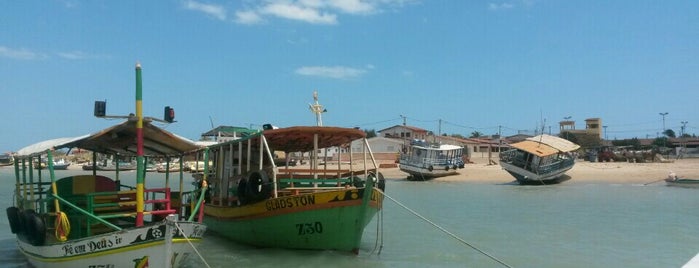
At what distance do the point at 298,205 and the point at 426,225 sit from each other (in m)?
8.37

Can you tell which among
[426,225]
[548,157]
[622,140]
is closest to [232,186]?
[426,225]

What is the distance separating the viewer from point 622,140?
9181 cm

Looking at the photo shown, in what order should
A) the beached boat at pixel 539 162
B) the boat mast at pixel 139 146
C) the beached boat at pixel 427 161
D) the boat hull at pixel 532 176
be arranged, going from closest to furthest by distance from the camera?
1. the boat mast at pixel 139 146
2. the beached boat at pixel 539 162
3. the boat hull at pixel 532 176
4. the beached boat at pixel 427 161

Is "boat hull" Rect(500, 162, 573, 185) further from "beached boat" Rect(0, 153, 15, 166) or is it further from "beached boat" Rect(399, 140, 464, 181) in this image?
"beached boat" Rect(0, 153, 15, 166)

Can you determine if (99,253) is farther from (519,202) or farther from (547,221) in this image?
(519,202)

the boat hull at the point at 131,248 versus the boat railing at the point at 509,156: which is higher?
the boat railing at the point at 509,156

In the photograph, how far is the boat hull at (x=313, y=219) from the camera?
12.2 metres

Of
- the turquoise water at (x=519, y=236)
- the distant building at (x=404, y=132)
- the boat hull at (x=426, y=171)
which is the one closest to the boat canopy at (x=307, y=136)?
the turquoise water at (x=519, y=236)

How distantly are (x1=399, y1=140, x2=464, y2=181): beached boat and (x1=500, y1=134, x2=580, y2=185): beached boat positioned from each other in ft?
24.1

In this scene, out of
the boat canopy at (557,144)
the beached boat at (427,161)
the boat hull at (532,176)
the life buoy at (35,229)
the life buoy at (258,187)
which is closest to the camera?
the life buoy at (35,229)

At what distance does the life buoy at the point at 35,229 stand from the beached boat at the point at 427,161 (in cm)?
3876

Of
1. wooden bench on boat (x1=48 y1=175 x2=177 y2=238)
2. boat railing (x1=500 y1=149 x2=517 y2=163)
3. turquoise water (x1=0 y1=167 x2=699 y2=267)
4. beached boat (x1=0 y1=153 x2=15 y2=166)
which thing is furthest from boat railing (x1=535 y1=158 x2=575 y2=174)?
beached boat (x1=0 y1=153 x2=15 y2=166)

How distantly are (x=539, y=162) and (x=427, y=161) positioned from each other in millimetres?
10261

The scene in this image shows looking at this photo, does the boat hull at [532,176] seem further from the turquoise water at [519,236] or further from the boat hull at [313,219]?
the boat hull at [313,219]
